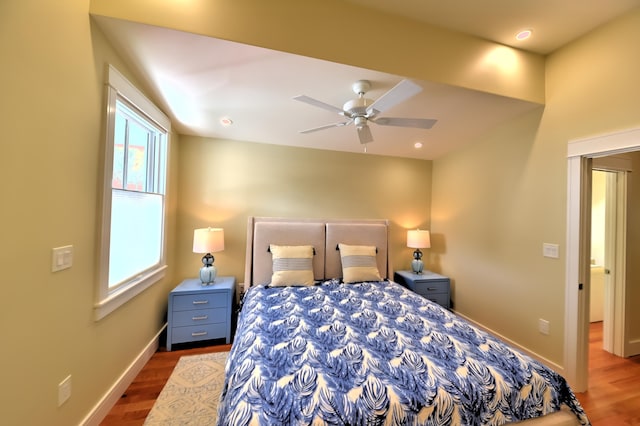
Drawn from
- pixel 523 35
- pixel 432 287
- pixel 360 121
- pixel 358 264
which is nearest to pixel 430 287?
pixel 432 287

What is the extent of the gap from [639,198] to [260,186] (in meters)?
4.28

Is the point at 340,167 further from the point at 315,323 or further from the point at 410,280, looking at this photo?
the point at 315,323

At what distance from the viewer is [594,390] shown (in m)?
2.14

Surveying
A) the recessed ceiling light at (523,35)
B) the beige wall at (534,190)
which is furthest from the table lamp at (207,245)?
the recessed ceiling light at (523,35)

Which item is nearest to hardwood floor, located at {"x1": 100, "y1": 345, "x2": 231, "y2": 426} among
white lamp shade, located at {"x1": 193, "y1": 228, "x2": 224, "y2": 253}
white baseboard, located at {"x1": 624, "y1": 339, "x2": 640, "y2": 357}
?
white lamp shade, located at {"x1": 193, "y1": 228, "x2": 224, "y2": 253}

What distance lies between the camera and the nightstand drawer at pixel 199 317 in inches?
102

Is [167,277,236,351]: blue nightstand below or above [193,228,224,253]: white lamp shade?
below

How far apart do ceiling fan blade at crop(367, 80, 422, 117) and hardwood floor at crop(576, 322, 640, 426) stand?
267 cm

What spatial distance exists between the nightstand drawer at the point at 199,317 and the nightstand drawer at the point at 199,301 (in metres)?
0.04

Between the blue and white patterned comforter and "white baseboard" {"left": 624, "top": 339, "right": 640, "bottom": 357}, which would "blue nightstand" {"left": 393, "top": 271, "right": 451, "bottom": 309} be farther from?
"white baseboard" {"left": 624, "top": 339, "right": 640, "bottom": 357}

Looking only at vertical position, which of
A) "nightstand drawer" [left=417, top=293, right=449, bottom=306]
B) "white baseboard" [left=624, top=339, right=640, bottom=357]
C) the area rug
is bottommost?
the area rug

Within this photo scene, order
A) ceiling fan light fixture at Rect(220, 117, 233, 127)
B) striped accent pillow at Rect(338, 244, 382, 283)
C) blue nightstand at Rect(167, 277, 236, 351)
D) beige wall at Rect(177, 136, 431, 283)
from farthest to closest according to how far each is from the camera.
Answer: beige wall at Rect(177, 136, 431, 283), striped accent pillow at Rect(338, 244, 382, 283), ceiling fan light fixture at Rect(220, 117, 233, 127), blue nightstand at Rect(167, 277, 236, 351)

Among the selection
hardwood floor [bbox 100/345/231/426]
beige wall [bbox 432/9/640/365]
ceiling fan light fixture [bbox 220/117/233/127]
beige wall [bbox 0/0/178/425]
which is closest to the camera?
beige wall [bbox 0/0/178/425]

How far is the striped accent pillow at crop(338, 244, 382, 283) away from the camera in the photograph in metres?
2.98
